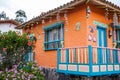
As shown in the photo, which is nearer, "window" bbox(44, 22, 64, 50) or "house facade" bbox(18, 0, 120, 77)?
"house facade" bbox(18, 0, 120, 77)

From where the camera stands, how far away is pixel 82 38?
8.55 metres

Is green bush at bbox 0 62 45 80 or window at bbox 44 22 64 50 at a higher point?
window at bbox 44 22 64 50

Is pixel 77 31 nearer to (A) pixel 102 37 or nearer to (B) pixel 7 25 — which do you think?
(A) pixel 102 37

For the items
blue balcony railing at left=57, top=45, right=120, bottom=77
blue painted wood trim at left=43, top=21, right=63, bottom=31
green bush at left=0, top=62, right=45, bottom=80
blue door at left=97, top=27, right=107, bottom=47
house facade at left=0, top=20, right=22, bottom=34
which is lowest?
green bush at left=0, top=62, right=45, bottom=80

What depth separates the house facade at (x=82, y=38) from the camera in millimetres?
7484

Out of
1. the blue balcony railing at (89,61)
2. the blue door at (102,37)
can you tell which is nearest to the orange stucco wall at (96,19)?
the blue door at (102,37)

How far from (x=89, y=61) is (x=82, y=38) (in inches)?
71.9

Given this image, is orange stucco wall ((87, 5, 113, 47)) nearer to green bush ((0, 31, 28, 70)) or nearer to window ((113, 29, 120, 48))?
window ((113, 29, 120, 48))

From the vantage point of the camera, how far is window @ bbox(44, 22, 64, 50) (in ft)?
33.0

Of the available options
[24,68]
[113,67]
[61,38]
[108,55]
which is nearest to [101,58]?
[108,55]

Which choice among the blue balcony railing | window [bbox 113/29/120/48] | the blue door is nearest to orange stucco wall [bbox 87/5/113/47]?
the blue door

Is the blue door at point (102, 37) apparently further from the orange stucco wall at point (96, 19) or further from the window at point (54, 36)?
the window at point (54, 36)

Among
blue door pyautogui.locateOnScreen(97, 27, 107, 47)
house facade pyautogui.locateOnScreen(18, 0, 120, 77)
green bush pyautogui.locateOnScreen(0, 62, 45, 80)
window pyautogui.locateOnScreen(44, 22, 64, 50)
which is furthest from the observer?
window pyautogui.locateOnScreen(44, 22, 64, 50)

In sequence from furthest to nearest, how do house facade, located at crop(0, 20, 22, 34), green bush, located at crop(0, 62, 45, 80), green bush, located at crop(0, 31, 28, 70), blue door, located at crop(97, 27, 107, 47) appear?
house facade, located at crop(0, 20, 22, 34), blue door, located at crop(97, 27, 107, 47), green bush, located at crop(0, 31, 28, 70), green bush, located at crop(0, 62, 45, 80)
